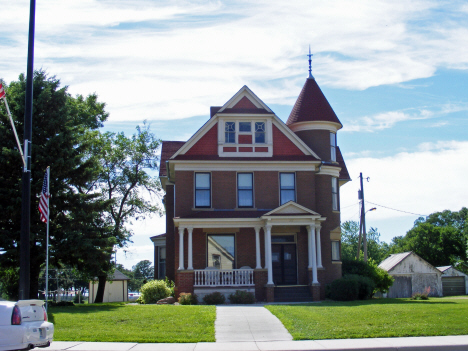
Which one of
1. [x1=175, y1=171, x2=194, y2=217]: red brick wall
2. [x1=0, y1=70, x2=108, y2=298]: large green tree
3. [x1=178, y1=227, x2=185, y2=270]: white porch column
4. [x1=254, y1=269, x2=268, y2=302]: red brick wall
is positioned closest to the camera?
[x1=0, y1=70, x2=108, y2=298]: large green tree

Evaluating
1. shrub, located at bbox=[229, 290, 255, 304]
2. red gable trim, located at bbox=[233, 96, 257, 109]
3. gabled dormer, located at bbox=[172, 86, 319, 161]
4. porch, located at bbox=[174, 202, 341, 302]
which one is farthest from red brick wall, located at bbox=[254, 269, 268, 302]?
red gable trim, located at bbox=[233, 96, 257, 109]

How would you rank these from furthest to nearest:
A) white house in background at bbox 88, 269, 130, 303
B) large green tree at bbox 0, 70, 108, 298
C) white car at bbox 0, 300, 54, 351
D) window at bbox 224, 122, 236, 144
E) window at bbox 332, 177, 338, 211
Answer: white house in background at bbox 88, 269, 130, 303 < window at bbox 332, 177, 338, 211 < window at bbox 224, 122, 236, 144 < large green tree at bbox 0, 70, 108, 298 < white car at bbox 0, 300, 54, 351

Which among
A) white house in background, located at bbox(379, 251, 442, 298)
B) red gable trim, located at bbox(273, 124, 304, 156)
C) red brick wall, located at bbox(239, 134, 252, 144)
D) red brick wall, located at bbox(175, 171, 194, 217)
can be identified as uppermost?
red brick wall, located at bbox(239, 134, 252, 144)

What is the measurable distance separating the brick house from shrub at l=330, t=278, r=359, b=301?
1230mm

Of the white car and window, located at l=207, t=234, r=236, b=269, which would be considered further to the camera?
window, located at l=207, t=234, r=236, b=269

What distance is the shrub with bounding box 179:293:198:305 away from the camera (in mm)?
24016

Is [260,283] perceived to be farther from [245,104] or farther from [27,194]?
[27,194]

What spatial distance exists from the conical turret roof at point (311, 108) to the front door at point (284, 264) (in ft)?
25.3

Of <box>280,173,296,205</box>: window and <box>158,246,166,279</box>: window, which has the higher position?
<box>280,173,296,205</box>: window

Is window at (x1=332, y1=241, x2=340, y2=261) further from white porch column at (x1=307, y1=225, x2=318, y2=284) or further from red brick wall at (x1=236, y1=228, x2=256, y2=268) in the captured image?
red brick wall at (x1=236, y1=228, x2=256, y2=268)

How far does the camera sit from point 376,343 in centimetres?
1294

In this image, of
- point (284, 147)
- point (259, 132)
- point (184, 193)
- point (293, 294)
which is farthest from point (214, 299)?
point (259, 132)

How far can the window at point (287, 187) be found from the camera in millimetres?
28609

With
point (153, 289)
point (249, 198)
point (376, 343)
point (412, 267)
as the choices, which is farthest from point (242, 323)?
point (412, 267)
